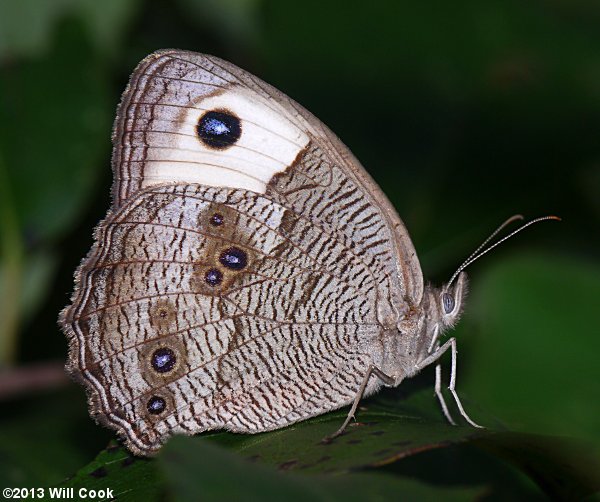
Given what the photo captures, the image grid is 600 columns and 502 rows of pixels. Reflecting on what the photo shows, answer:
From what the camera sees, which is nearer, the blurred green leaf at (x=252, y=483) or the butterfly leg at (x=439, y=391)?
the blurred green leaf at (x=252, y=483)

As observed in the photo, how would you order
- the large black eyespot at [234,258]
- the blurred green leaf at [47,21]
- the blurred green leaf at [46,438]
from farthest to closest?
the blurred green leaf at [47,21] → the blurred green leaf at [46,438] → the large black eyespot at [234,258]

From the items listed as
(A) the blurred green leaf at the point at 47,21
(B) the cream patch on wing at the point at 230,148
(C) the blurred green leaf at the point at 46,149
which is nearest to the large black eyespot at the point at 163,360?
(B) the cream patch on wing at the point at 230,148

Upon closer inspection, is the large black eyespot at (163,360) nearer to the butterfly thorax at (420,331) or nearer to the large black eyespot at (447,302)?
the butterfly thorax at (420,331)

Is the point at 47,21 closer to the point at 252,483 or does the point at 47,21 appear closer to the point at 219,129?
the point at 219,129

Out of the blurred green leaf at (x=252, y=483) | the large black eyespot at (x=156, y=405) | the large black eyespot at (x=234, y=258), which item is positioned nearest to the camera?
the blurred green leaf at (x=252, y=483)

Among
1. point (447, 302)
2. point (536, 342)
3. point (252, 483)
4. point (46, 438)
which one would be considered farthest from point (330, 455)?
point (536, 342)

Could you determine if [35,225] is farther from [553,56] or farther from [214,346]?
[553,56]

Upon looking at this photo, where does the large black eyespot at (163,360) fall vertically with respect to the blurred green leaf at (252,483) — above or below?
below
